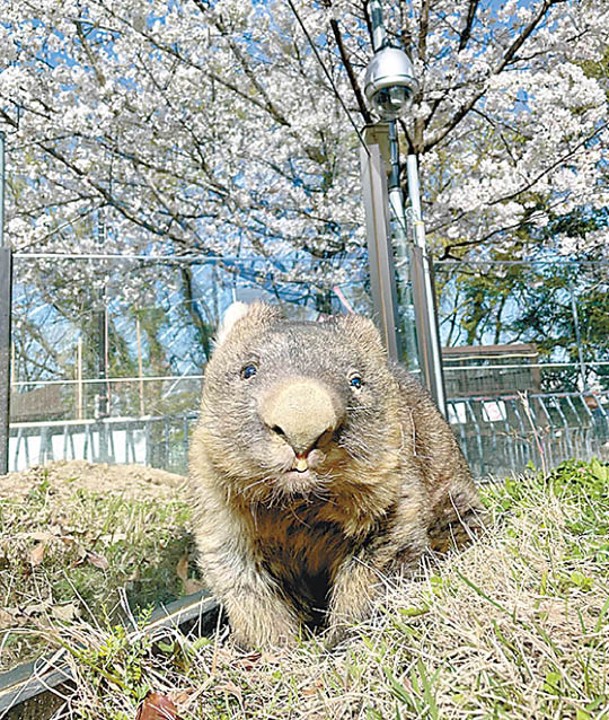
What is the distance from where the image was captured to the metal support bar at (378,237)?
4.10 m

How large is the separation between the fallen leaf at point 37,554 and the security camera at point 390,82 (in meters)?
3.98

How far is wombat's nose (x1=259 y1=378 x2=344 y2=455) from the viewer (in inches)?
63.4

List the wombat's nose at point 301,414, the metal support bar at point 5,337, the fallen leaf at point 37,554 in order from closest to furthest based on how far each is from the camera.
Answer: the wombat's nose at point 301,414
the fallen leaf at point 37,554
the metal support bar at point 5,337

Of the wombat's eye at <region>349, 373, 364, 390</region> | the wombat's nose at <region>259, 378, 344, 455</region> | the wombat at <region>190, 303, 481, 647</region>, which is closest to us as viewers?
the wombat's nose at <region>259, 378, 344, 455</region>

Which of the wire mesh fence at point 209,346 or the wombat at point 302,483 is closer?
the wombat at point 302,483

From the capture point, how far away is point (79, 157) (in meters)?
10.3

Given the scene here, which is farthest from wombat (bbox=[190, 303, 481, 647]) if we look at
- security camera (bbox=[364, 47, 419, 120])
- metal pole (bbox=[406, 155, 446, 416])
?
security camera (bbox=[364, 47, 419, 120])

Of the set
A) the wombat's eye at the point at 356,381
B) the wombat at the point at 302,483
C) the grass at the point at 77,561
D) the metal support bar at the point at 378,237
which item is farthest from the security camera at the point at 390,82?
the wombat's eye at the point at 356,381

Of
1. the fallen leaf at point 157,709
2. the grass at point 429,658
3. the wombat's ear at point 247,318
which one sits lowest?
the fallen leaf at point 157,709

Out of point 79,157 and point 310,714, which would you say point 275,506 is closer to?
point 310,714

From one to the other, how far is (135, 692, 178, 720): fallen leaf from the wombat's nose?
73 cm

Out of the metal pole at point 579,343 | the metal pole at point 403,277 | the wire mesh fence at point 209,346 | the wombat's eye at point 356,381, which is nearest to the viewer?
the wombat's eye at point 356,381

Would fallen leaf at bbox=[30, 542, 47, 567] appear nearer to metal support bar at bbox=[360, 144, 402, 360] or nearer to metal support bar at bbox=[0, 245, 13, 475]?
metal support bar at bbox=[0, 245, 13, 475]

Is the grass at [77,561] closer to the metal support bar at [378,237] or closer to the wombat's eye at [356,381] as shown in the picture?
the wombat's eye at [356,381]
